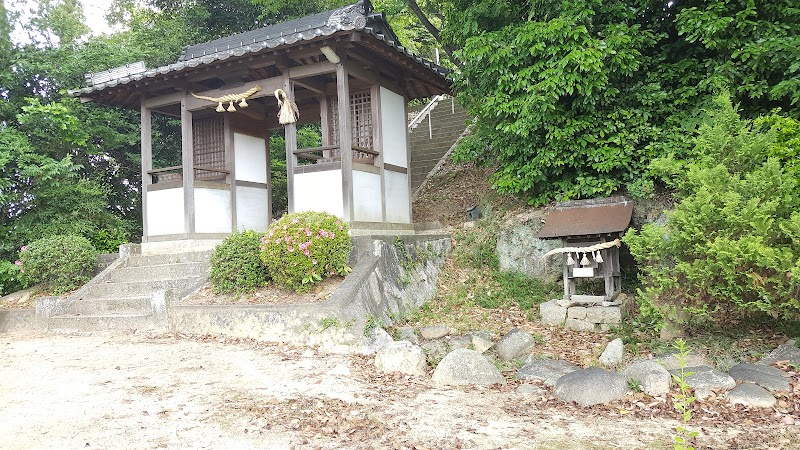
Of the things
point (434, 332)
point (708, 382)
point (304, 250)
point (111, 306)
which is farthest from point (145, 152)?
point (708, 382)

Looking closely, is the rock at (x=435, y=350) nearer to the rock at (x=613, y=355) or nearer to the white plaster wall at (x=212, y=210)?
the rock at (x=613, y=355)

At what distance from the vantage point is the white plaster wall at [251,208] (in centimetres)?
1134

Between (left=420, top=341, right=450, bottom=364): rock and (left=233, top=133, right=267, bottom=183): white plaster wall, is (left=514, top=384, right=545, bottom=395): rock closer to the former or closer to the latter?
(left=420, top=341, right=450, bottom=364): rock

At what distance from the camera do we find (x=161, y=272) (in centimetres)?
927

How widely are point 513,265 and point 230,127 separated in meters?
6.70

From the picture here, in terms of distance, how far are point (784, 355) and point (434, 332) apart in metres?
3.95

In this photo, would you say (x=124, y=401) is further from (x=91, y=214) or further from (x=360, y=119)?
(x=91, y=214)

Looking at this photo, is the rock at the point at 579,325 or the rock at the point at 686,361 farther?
the rock at the point at 579,325

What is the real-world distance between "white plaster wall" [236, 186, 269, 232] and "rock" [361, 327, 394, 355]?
5.60 meters

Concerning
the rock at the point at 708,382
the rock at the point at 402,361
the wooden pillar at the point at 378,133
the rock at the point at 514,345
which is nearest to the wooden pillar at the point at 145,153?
the wooden pillar at the point at 378,133

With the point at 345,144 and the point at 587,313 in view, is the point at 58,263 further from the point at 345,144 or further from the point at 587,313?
the point at 587,313

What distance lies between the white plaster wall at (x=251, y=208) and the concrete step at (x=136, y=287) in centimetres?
267

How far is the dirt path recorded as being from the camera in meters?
3.77

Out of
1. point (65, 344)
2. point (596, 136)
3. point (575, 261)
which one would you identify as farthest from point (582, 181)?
point (65, 344)
